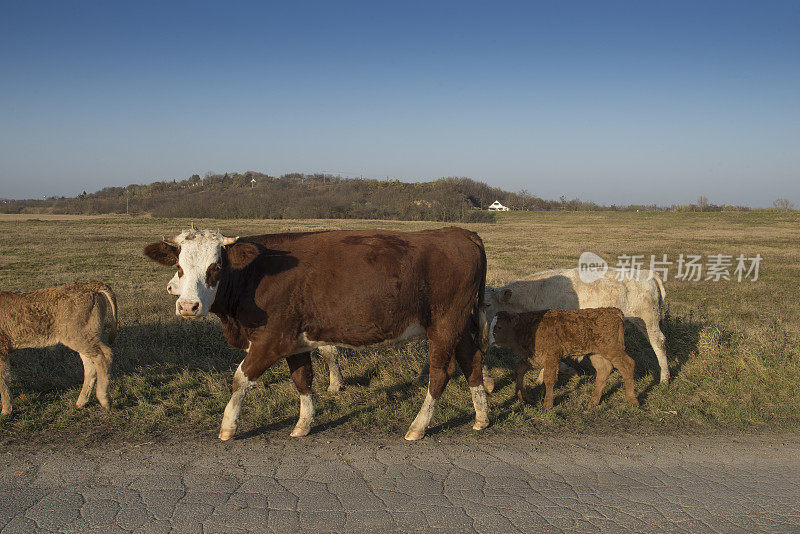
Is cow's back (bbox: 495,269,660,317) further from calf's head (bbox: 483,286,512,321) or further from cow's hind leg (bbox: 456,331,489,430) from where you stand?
cow's hind leg (bbox: 456,331,489,430)

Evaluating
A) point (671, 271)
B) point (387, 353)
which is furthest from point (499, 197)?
point (387, 353)

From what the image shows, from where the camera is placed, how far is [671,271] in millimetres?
22703

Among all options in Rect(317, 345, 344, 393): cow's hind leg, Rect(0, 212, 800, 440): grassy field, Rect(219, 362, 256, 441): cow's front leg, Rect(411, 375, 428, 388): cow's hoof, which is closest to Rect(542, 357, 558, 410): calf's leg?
Rect(0, 212, 800, 440): grassy field

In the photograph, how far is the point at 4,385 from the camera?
5.87 m

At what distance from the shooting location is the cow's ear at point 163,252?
5.22m

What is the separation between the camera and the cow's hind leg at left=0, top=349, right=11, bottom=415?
577 cm

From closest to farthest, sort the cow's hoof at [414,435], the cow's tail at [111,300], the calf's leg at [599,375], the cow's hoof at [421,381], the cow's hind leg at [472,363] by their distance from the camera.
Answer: the cow's hoof at [414,435] → the cow's hind leg at [472,363] → the cow's tail at [111,300] → the calf's leg at [599,375] → the cow's hoof at [421,381]

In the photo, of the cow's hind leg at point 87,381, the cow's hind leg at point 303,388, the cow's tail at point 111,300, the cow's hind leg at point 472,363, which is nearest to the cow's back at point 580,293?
the cow's hind leg at point 472,363

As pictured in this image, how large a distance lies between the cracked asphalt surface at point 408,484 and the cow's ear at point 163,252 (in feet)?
5.65

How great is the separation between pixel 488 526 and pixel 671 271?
70.9 feet

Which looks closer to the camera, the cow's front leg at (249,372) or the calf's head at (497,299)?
the cow's front leg at (249,372)

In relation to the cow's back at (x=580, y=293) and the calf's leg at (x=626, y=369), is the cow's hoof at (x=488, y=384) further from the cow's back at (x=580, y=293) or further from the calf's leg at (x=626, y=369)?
the cow's back at (x=580, y=293)

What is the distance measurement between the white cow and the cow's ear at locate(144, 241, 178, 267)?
4558 millimetres

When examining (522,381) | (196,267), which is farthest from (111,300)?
(522,381)
